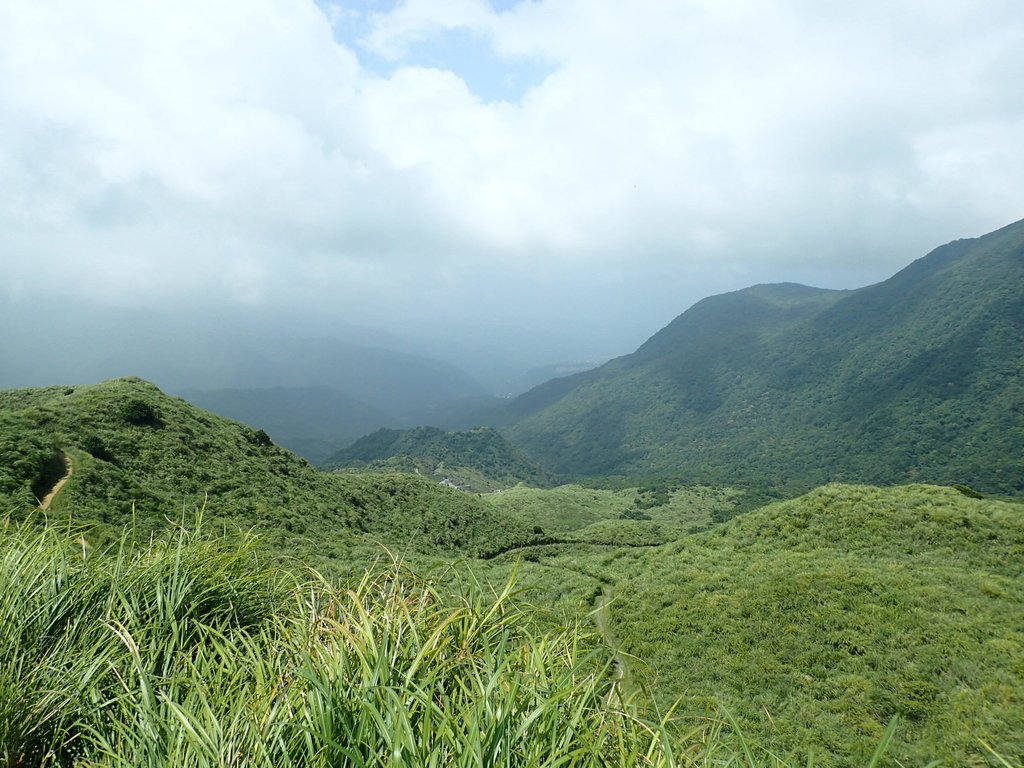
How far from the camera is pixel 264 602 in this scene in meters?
4.80

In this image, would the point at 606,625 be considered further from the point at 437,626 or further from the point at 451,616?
the point at 451,616

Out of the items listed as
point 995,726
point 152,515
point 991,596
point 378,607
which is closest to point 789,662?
point 995,726

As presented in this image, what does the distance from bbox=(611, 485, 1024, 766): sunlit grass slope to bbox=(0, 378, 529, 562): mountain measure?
1415 cm

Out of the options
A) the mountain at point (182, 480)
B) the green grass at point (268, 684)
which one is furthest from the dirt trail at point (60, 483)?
the green grass at point (268, 684)

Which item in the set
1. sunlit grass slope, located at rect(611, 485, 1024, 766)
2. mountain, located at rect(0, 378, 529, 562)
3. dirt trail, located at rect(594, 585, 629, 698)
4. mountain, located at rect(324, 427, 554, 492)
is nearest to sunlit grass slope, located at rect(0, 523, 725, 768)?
sunlit grass slope, located at rect(611, 485, 1024, 766)

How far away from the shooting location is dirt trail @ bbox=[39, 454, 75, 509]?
79.4 ft

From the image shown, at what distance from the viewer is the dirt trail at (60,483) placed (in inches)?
953

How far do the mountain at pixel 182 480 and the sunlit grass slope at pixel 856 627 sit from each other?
46.4ft

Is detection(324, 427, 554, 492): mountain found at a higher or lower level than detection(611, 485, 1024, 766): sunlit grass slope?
lower

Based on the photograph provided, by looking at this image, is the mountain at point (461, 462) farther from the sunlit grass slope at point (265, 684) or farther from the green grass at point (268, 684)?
the sunlit grass slope at point (265, 684)

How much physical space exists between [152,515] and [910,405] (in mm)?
201702

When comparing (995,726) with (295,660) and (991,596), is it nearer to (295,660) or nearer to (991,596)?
(991,596)

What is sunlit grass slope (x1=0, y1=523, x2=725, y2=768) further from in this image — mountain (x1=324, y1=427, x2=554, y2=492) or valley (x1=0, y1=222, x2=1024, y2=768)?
mountain (x1=324, y1=427, x2=554, y2=492)

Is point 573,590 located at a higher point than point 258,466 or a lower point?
lower
